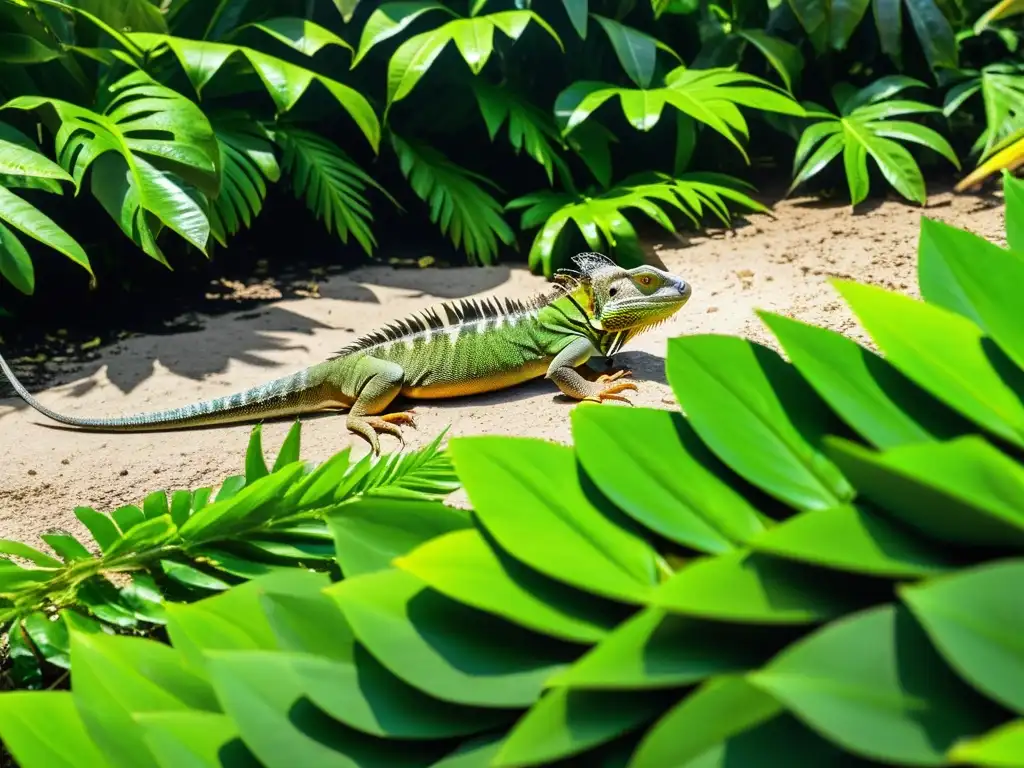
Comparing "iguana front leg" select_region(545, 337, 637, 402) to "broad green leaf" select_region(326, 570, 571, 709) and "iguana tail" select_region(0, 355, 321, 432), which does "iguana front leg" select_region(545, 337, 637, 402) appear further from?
"broad green leaf" select_region(326, 570, 571, 709)

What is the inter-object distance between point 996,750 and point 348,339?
16.5ft

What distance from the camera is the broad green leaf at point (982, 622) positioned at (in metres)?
0.52

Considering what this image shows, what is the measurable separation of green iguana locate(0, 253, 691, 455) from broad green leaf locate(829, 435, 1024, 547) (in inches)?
140

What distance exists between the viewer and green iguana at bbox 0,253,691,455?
14.0 ft

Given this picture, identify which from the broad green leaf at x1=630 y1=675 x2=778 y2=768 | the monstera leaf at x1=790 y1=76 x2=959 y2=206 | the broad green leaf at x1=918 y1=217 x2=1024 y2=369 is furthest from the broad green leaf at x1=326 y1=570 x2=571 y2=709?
the monstera leaf at x1=790 y1=76 x2=959 y2=206

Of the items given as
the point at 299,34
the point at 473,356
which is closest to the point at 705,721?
the point at 473,356

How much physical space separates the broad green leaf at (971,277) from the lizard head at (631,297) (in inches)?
137

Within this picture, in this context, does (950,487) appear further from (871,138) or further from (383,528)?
(871,138)

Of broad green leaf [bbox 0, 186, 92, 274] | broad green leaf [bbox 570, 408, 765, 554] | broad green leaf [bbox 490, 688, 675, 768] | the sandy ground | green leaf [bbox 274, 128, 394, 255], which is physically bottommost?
the sandy ground

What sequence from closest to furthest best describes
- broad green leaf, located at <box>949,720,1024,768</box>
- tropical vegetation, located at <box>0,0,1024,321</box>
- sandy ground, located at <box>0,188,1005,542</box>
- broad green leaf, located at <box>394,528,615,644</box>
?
Answer: broad green leaf, located at <box>949,720,1024,768</box>, broad green leaf, located at <box>394,528,615,644</box>, sandy ground, located at <box>0,188,1005,542</box>, tropical vegetation, located at <box>0,0,1024,321</box>

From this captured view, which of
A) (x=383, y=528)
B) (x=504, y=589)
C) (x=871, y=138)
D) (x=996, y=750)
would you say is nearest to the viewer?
(x=996, y=750)

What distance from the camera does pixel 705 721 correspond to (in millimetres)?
589

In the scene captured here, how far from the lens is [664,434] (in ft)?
2.75

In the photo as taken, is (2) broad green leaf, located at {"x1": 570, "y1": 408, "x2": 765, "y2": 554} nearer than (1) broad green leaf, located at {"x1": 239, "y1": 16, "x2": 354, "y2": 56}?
Yes
